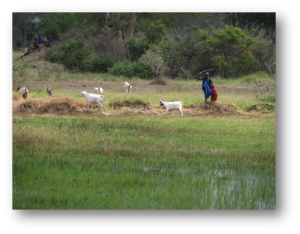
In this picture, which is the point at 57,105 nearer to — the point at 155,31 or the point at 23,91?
the point at 23,91

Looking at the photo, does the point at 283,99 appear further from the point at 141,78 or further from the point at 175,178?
the point at 141,78

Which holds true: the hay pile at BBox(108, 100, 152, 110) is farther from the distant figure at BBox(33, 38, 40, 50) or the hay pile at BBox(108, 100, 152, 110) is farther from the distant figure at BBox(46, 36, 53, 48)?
the distant figure at BBox(33, 38, 40, 50)

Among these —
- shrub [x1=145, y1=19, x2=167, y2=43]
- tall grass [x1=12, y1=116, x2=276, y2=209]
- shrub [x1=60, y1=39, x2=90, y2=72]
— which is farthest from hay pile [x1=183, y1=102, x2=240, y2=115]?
shrub [x1=60, y1=39, x2=90, y2=72]

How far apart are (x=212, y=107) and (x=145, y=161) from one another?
3797 millimetres

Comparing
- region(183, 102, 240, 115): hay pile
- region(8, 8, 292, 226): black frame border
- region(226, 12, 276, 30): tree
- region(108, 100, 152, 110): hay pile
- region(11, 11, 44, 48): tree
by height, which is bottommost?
region(108, 100, 152, 110): hay pile

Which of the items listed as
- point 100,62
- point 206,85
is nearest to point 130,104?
point 206,85

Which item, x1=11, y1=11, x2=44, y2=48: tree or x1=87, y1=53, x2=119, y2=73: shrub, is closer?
x1=11, y1=11, x2=44, y2=48: tree

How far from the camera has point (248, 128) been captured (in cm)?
830

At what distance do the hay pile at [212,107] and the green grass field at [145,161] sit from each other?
1.45 feet

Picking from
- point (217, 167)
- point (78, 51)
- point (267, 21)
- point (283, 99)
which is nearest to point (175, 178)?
point (217, 167)

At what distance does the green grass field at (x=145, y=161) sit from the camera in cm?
553

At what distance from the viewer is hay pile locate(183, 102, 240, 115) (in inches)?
400

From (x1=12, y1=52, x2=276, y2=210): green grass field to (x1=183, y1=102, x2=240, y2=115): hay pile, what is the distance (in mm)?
442

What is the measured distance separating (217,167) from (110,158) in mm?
1539
